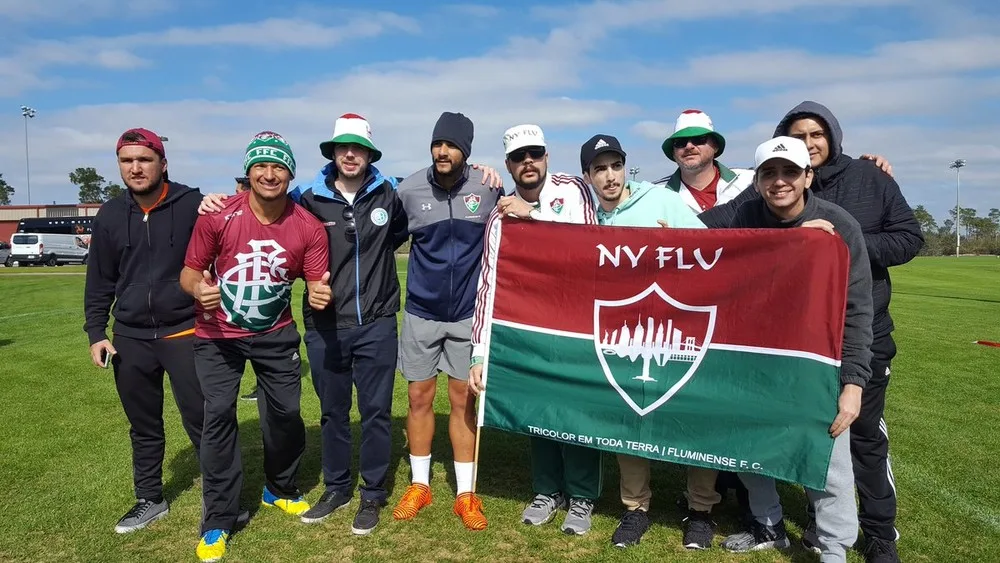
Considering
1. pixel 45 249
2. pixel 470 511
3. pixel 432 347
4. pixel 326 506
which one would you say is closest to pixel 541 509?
pixel 470 511

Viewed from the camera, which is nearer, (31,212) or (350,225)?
(350,225)

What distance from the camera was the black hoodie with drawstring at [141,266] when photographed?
454cm

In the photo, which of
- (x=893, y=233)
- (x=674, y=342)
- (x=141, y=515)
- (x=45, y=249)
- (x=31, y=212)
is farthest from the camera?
(x=31, y=212)

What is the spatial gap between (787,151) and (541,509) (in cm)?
282

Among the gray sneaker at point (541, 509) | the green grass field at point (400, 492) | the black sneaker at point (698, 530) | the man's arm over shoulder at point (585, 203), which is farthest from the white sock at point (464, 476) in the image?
the man's arm over shoulder at point (585, 203)

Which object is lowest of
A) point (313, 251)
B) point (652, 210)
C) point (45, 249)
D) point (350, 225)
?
point (45, 249)

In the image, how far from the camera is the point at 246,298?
14.0 feet

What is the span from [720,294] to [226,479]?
3332 millimetres

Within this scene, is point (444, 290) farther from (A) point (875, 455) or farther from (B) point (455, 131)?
(A) point (875, 455)

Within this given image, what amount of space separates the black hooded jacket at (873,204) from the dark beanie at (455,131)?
206 centimetres

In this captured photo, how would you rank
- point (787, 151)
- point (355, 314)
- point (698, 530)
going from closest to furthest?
1. point (787, 151)
2. point (698, 530)
3. point (355, 314)

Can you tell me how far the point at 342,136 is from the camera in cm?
462

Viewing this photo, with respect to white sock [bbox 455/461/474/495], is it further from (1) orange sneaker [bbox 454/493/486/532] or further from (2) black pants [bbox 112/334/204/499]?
(2) black pants [bbox 112/334/204/499]

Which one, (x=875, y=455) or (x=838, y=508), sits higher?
(x=875, y=455)
